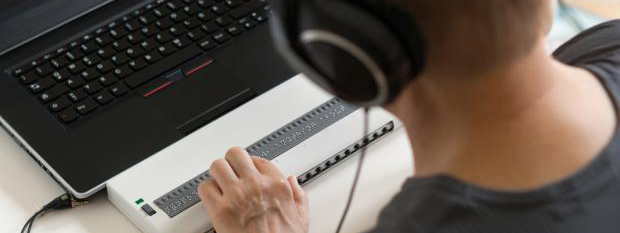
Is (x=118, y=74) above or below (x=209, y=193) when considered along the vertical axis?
above

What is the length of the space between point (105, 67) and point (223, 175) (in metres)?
0.27

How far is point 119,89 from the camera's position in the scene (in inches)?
44.5

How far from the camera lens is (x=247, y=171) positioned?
3.28 ft

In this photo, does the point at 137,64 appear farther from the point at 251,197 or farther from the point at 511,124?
the point at 511,124

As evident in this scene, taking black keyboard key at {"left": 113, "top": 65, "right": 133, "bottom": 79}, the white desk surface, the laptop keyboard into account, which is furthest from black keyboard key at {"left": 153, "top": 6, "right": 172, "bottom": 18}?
the white desk surface

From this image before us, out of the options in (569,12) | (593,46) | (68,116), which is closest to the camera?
(593,46)

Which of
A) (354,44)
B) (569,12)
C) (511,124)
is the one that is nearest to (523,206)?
(511,124)

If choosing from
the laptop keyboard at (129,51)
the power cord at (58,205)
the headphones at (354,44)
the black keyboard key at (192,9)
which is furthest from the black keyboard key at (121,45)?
the headphones at (354,44)

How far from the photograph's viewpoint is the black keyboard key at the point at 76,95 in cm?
111

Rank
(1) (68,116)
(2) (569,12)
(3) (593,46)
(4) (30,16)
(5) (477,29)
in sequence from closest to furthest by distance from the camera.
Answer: (5) (477,29)
(3) (593,46)
(1) (68,116)
(4) (30,16)
(2) (569,12)

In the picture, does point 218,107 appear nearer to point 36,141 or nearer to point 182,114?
point 182,114

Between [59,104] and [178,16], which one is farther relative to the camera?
[178,16]

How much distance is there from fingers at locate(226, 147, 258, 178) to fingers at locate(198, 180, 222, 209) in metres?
0.03

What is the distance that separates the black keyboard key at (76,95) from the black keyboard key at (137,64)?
0.08 metres
